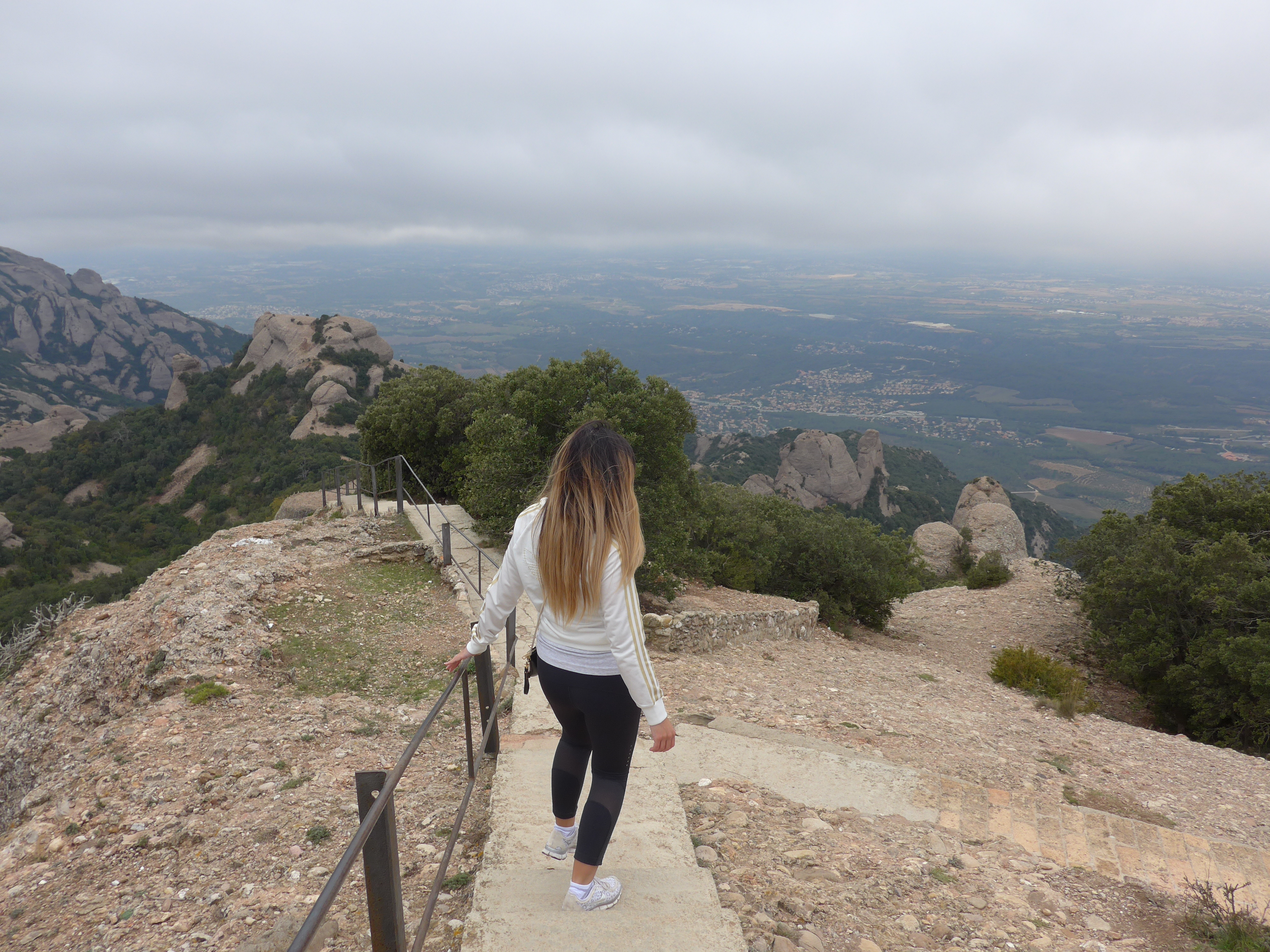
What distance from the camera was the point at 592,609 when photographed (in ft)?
8.14

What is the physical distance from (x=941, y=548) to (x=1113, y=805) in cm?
2533

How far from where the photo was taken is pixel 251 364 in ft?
183

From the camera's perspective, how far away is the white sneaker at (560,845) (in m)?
3.22

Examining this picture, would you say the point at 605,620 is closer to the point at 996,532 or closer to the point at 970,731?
the point at 970,731

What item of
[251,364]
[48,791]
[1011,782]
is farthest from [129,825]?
[251,364]

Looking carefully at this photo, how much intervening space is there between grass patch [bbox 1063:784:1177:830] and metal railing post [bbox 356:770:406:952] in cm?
514

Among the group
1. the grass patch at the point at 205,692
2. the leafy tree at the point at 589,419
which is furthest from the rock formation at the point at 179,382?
the grass patch at the point at 205,692

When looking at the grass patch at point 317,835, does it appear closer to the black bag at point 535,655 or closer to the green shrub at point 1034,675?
the black bag at point 535,655

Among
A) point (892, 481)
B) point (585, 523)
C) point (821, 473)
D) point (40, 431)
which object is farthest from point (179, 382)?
point (585, 523)

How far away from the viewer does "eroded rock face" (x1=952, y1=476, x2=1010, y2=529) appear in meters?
34.2

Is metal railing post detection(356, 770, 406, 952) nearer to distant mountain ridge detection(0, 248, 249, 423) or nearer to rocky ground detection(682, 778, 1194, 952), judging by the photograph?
rocky ground detection(682, 778, 1194, 952)

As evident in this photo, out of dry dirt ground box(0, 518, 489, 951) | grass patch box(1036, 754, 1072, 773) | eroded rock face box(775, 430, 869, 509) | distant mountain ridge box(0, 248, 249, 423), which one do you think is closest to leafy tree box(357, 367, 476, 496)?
dry dirt ground box(0, 518, 489, 951)

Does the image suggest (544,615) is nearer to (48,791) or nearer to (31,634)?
(48,791)

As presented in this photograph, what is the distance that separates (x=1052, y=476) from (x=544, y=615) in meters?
115
